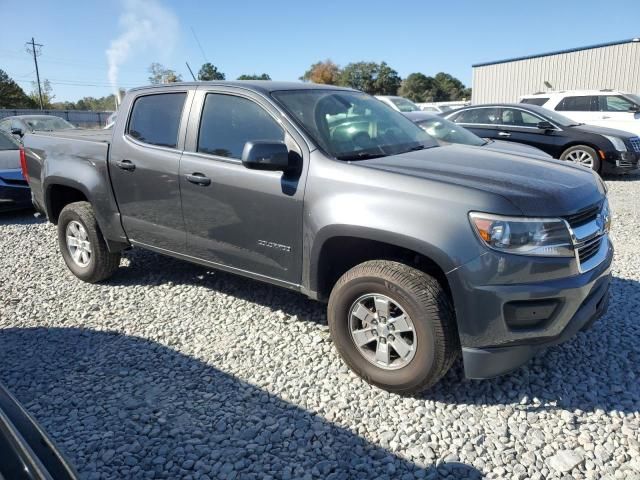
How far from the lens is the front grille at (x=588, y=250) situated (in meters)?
2.77

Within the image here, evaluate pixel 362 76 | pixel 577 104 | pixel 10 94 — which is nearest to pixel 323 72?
pixel 362 76

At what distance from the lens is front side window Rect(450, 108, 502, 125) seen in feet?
36.7

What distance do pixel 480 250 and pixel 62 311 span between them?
357cm

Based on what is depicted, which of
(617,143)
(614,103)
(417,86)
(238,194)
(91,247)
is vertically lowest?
(91,247)

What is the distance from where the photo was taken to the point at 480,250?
2.61 m

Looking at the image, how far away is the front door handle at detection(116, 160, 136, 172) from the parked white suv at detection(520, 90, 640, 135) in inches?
467

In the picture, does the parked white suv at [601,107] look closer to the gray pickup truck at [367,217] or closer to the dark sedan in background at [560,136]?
the dark sedan in background at [560,136]

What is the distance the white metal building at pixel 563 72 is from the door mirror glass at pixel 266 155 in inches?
1056

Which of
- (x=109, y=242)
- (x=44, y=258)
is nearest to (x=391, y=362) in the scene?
(x=109, y=242)

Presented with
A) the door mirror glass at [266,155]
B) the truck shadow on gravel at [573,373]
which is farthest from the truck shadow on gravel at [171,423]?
the door mirror glass at [266,155]

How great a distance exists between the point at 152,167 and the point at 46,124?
10832 millimetres

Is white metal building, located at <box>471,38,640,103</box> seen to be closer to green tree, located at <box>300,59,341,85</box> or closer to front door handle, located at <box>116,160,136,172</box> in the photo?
front door handle, located at <box>116,160,136,172</box>

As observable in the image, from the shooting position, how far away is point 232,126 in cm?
374

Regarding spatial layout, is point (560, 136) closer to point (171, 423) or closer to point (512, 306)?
point (512, 306)
